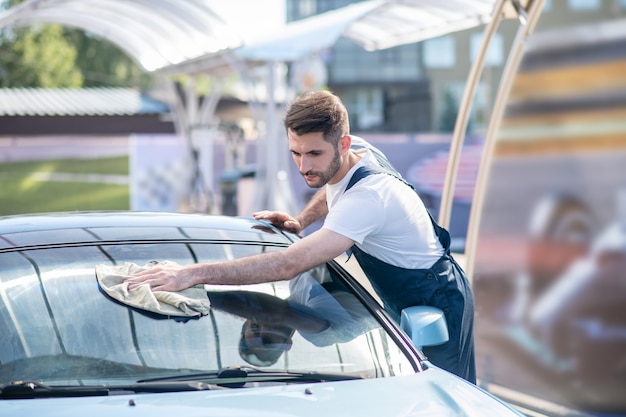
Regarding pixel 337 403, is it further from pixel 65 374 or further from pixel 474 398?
pixel 65 374

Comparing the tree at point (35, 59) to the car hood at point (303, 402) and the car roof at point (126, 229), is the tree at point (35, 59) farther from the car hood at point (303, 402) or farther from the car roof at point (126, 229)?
the car hood at point (303, 402)

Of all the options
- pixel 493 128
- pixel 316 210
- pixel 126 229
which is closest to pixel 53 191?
pixel 493 128

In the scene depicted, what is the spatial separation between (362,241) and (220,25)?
973cm

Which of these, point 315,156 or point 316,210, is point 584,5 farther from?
point 315,156

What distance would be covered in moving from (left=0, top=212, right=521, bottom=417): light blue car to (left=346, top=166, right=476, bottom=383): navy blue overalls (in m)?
0.21

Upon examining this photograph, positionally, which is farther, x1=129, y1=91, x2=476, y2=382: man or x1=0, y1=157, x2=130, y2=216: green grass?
x1=0, y1=157, x2=130, y2=216: green grass

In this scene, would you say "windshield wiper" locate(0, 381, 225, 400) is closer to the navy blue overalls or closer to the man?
the man

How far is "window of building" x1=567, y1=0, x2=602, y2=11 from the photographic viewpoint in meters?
7.05

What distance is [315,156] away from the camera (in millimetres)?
3512

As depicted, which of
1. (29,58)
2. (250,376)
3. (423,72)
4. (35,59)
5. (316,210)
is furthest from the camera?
(423,72)

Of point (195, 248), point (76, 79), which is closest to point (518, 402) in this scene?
point (195, 248)

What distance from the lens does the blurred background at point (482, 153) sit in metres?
7.42

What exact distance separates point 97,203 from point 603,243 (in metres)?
18.1

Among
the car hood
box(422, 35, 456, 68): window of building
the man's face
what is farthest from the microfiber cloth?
box(422, 35, 456, 68): window of building
